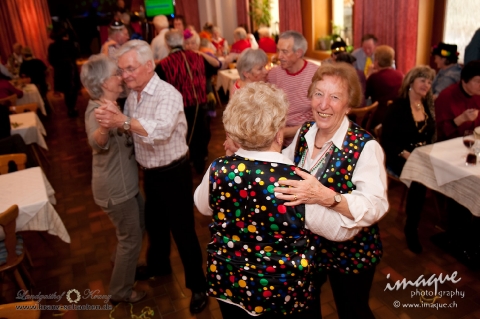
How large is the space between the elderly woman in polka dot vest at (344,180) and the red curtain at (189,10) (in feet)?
41.9

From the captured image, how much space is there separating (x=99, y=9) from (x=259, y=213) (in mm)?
18668

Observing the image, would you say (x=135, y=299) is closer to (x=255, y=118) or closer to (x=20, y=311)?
(x=20, y=311)

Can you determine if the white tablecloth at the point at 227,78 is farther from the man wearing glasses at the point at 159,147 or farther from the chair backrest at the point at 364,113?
the man wearing glasses at the point at 159,147

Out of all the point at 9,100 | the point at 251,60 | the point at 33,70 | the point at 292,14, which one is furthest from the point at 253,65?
the point at 33,70

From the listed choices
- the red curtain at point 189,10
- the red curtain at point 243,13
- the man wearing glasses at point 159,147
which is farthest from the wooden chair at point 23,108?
the red curtain at point 189,10

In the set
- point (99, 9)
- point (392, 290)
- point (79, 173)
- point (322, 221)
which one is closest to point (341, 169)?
point (322, 221)

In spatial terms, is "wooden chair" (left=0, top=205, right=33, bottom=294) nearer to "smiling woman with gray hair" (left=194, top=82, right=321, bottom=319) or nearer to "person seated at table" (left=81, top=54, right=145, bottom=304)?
"person seated at table" (left=81, top=54, right=145, bottom=304)

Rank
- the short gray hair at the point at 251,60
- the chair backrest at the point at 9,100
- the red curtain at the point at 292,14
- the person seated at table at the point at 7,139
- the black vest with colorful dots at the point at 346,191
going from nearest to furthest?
1. the black vest with colorful dots at the point at 346,191
2. the short gray hair at the point at 251,60
3. the person seated at table at the point at 7,139
4. the chair backrest at the point at 9,100
5. the red curtain at the point at 292,14

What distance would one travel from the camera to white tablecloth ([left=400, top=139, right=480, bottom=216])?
8.38ft

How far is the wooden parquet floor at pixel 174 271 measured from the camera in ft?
8.82

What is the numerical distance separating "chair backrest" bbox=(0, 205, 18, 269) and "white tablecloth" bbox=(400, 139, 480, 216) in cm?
286

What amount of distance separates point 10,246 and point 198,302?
1360mm

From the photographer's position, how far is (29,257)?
11.1ft

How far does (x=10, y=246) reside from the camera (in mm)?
2639
